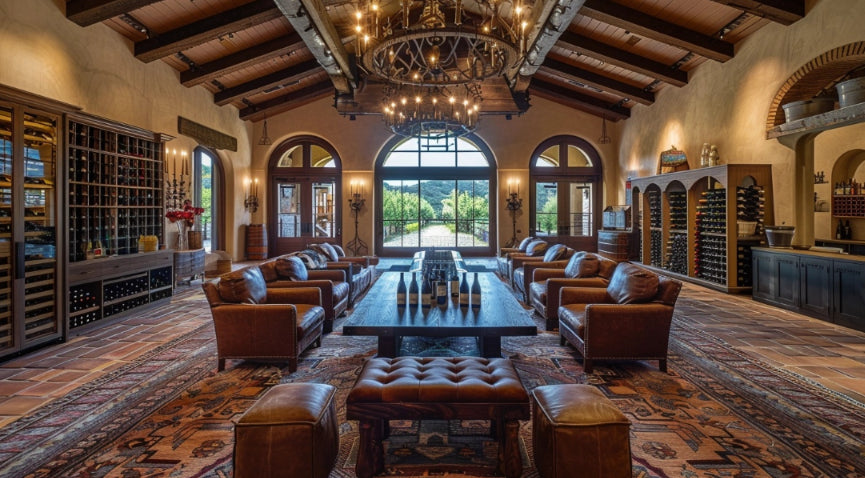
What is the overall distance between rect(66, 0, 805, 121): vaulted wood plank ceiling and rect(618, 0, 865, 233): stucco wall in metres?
0.27

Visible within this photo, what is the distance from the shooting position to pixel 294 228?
12.5m

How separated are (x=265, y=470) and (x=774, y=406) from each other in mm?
3225

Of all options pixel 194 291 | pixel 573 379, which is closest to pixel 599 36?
pixel 573 379

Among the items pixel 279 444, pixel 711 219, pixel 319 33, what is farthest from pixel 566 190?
pixel 279 444

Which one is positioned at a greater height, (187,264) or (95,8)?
(95,8)

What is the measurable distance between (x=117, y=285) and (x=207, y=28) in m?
Answer: 3.89

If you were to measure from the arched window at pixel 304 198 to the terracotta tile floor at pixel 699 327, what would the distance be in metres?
6.39

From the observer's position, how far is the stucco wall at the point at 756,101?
5.65 meters

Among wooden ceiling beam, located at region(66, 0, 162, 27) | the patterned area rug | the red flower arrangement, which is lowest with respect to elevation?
the patterned area rug

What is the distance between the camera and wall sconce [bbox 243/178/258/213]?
38.8 ft

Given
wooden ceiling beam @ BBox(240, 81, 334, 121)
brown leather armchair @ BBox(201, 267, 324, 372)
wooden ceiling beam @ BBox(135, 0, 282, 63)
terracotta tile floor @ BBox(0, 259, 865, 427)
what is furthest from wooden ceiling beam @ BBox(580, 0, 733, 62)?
wooden ceiling beam @ BBox(240, 81, 334, 121)

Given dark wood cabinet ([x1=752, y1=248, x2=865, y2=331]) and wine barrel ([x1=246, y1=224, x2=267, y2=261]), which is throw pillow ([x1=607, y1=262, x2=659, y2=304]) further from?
wine barrel ([x1=246, y1=224, x2=267, y2=261])

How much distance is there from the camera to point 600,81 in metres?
→ 9.96

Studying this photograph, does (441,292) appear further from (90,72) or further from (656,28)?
(656,28)
